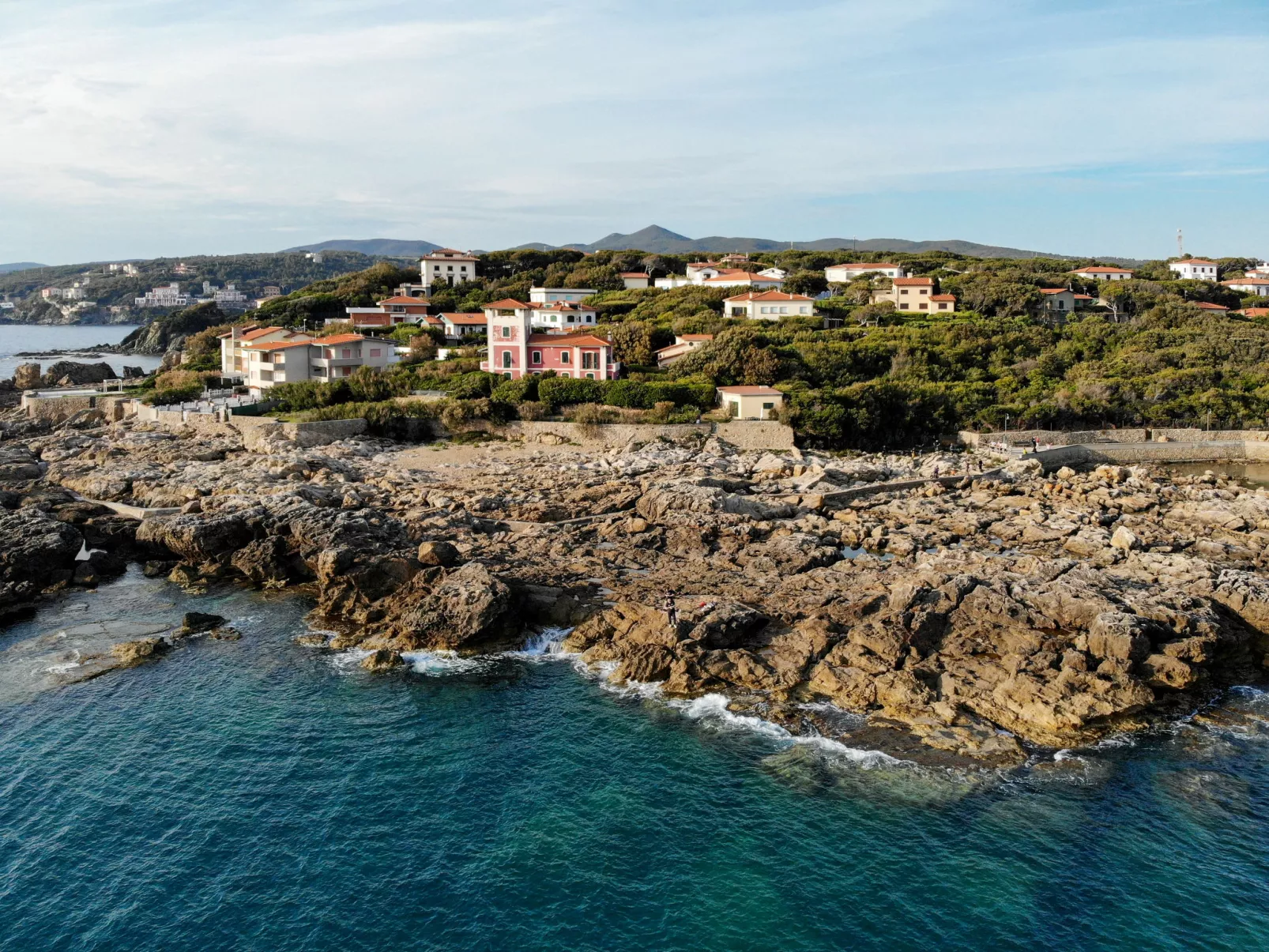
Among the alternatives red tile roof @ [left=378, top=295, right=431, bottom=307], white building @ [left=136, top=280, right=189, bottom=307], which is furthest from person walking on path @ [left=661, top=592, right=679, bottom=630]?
white building @ [left=136, top=280, right=189, bottom=307]

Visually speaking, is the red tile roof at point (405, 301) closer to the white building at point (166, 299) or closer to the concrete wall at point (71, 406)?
the concrete wall at point (71, 406)

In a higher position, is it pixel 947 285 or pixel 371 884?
pixel 947 285

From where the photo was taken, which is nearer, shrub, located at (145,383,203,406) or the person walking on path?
the person walking on path

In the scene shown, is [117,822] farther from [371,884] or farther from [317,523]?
[317,523]

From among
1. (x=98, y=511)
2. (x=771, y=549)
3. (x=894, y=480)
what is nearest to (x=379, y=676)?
(x=771, y=549)

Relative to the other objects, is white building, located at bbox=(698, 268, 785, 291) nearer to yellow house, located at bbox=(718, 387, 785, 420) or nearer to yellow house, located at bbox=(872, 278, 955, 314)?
yellow house, located at bbox=(872, 278, 955, 314)

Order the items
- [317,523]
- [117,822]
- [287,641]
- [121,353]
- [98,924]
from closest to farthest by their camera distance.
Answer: [98,924] < [117,822] < [287,641] < [317,523] < [121,353]
